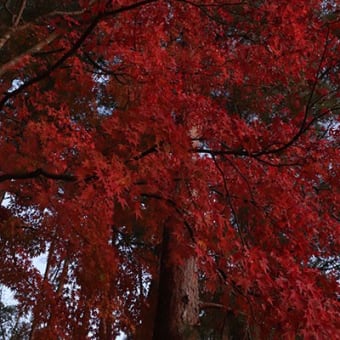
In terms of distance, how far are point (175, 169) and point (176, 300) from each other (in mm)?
1710

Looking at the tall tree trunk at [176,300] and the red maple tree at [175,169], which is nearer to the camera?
the red maple tree at [175,169]

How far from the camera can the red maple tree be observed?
4617 millimetres

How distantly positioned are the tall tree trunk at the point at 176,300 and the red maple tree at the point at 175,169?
0.06ft

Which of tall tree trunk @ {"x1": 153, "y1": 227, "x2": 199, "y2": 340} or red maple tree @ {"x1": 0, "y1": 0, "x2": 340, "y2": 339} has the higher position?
red maple tree @ {"x1": 0, "y1": 0, "x2": 340, "y2": 339}

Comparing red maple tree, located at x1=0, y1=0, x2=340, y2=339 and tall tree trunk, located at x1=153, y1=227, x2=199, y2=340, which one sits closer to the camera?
red maple tree, located at x1=0, y1=0, x2=340, y2=339

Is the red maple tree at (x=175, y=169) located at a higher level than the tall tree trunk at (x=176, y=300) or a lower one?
higher

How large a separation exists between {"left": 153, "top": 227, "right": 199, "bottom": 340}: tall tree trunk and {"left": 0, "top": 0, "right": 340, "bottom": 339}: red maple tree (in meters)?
0.02

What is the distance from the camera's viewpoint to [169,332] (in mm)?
5258

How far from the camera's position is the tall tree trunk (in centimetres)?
526

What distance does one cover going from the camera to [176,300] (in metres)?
5.52

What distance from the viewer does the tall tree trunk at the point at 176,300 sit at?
5258mm

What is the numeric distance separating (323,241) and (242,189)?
1.83 metres

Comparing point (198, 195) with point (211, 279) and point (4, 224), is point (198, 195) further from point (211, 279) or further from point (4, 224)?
point (4, 224)

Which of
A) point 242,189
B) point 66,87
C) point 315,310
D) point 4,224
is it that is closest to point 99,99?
point 66,87
